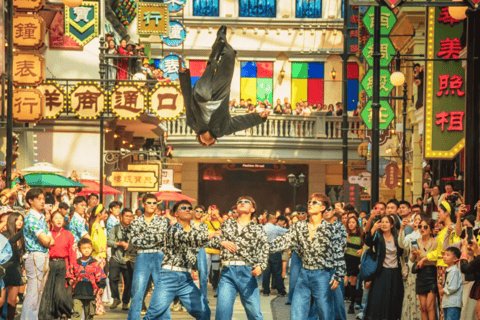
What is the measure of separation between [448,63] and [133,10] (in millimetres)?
18090

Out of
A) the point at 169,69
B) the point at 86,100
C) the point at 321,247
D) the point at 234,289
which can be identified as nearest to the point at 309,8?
the point at 169,69

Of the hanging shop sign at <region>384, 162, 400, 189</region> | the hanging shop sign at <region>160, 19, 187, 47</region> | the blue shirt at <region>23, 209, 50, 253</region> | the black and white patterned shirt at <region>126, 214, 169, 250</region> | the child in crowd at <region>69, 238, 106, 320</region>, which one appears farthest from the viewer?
the hanging shop sign at <region>160, 19, 187, 47</region>

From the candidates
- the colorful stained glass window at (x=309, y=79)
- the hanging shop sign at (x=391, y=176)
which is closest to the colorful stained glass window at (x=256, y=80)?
the colorful stained glass window at (x=309, y=79)

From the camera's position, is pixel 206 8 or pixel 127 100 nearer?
pixel 127 100

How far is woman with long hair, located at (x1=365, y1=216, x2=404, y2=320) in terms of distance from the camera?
15.5m

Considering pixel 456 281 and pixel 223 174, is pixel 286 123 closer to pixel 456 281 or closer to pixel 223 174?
pixel 223 174

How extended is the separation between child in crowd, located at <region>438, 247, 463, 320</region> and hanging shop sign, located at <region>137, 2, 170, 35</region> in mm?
20453

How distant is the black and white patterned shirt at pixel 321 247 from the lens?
1286 centimetres

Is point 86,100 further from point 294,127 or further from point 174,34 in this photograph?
point 294,127

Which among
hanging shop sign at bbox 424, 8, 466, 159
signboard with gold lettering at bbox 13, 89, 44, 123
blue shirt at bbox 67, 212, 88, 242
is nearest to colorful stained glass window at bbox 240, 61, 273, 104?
signboard with gold lettering at bbox 13, 89, 44, 123

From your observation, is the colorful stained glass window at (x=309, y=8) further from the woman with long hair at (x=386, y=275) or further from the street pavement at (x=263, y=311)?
the woman with long hair at (x=386, y=275)

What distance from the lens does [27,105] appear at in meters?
23.7

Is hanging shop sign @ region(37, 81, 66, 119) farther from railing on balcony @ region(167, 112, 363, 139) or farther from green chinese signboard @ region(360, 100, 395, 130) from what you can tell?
railing on balcony @ region(167, 112, 363, 139)

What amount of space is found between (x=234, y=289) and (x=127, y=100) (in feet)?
51.0
